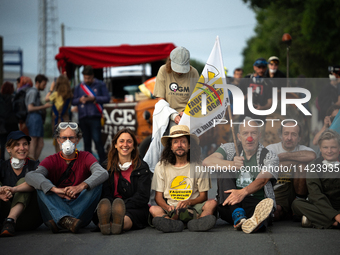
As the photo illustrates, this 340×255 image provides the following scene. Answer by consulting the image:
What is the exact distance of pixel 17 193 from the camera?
506 centimetres

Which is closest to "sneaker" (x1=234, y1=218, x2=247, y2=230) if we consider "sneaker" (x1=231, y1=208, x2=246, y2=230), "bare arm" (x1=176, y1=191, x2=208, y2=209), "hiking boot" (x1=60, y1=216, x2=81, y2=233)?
"sneaker" (x1=231, y1=208, x2=246, y2=230)

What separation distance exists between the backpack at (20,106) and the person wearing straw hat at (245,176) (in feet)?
15.1

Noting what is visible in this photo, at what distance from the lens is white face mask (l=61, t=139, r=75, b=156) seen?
17.2 ft

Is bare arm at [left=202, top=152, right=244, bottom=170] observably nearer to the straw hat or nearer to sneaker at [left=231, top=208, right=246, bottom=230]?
the straw hat

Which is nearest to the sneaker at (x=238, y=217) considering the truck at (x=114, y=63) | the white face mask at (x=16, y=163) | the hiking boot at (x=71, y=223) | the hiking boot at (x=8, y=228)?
the hiking boot at (x=71, y=223)

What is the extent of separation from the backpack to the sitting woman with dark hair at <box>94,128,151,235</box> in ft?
12.3

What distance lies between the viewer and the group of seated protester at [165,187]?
4863 mm

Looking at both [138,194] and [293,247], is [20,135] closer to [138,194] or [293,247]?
[138,194]

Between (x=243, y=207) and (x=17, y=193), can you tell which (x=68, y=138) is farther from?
(x=243, y=207)

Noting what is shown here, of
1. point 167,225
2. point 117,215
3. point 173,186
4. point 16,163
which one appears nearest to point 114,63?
point 16,163

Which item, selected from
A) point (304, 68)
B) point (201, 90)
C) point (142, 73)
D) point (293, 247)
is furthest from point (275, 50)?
point (293, 247)

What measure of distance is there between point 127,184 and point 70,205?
2.27ft

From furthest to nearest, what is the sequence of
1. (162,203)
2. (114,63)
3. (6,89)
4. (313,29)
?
(313,29)
(114,63)
(6,89)
(162,203)

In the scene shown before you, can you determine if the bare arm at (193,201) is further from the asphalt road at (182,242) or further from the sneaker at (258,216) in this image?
the sneaker at (258,216)
